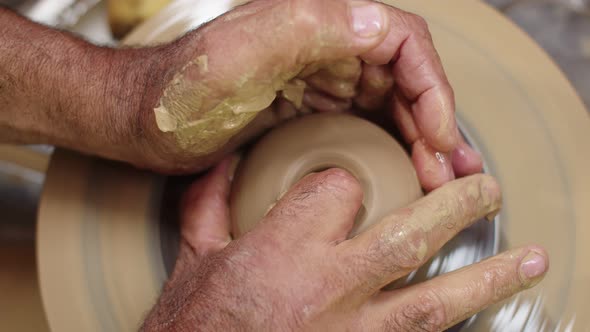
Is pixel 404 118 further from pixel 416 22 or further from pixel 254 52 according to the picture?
pixel 254 52

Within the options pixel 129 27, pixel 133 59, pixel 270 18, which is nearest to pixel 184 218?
pixel 133 59

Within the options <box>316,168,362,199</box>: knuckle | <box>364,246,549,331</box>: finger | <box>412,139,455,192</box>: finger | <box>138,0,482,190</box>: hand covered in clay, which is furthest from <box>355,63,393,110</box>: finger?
<box>364,246,549,331</box>: finger

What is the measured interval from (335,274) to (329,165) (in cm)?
24

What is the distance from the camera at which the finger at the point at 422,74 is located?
1.00 metres

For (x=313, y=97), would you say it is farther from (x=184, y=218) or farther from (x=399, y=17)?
(x=184, y=218)

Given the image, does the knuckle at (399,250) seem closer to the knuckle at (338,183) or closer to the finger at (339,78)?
the knuckle at (338,183)

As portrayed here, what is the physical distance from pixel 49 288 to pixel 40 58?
1.50 ft

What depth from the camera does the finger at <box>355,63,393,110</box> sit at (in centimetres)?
107

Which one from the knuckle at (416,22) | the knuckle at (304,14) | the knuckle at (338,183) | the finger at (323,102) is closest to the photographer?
the knuckle at (304,14)

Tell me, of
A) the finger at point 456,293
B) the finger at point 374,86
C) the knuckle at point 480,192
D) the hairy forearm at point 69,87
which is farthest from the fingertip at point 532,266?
the hairy forearm at point 69,87

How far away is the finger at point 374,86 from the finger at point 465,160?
0.18 metres

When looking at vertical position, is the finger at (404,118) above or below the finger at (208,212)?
above

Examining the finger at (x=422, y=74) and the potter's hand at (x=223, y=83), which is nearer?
the potter's hand at (x=223, y=83)

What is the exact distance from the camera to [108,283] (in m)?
1.10
